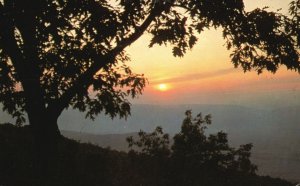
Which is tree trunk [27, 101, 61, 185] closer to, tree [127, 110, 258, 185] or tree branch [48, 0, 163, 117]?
tree branch [48, 0, 163, 117]

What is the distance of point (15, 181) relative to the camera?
11430 mm

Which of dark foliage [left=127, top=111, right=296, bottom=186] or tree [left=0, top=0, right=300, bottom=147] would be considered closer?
tree [left=0, top=0, right=300, bottom=147]

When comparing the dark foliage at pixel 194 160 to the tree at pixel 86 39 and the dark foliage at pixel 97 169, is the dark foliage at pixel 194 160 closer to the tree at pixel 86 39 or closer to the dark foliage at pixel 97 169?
the dark foliage at pixel 97 169

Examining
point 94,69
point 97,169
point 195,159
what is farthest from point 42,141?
point 195,159

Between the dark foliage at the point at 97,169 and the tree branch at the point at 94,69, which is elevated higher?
the tree branch at the point at 94,69

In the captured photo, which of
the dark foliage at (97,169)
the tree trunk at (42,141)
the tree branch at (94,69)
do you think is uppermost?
the tree branch at (94,69)

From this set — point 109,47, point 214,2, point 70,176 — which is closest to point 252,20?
point 214,2

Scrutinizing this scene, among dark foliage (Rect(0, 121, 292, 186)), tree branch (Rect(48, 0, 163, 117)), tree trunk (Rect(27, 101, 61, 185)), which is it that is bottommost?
dark foliage (Rect(0, 121, 292, 186))

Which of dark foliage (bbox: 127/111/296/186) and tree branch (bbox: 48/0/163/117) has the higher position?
tree branch (bbox: 48/0/163/117)

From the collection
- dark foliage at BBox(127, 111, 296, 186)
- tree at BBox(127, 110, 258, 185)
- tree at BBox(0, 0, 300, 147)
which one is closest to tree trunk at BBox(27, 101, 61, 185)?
tree at BBox(0, 0, 300, 147)

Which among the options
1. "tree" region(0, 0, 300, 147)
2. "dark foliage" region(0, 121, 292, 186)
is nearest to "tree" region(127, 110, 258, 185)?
"dark foliage" region(0, 121, 292, 186)

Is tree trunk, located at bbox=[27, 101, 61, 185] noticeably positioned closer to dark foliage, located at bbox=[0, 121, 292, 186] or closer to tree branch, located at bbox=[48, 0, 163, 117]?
dark foliage, located at bbox=[0, 121, 292, 186]

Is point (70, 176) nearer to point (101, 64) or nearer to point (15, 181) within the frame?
point (15, 181)

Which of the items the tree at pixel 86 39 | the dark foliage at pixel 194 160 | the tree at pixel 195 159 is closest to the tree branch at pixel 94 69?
the tree at pixel 86 39
